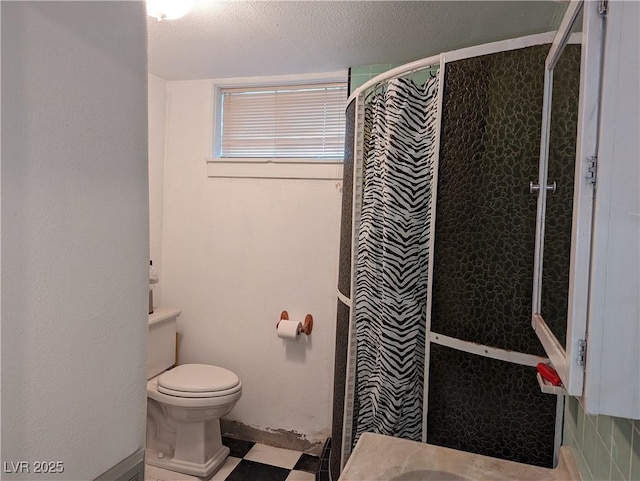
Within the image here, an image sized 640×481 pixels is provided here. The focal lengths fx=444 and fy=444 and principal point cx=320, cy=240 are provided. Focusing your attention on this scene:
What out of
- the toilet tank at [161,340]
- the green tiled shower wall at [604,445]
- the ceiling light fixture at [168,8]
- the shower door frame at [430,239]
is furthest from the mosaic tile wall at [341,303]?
the toilet tank at [161,340]

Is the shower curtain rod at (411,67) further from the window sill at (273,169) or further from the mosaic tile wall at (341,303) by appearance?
the window sill at (273,169)

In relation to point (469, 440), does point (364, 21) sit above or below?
above

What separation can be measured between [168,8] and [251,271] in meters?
1.48

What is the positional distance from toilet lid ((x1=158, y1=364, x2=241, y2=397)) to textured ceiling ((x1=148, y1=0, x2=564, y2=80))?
1737 mm

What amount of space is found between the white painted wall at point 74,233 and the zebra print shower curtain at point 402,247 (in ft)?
3.14

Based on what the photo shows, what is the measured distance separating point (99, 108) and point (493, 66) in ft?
3.66

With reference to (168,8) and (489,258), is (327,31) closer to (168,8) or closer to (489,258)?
(168,8)

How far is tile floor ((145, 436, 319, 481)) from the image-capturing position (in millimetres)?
2348

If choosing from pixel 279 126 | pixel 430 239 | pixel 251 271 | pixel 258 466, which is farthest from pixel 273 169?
pixel 258 466

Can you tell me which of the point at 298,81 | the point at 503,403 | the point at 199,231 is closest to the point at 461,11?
the point at 298,81

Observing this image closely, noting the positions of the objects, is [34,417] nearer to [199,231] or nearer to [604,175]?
[604,175]

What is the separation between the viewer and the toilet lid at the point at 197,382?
2.29 metres

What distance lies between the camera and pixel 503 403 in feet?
4.48

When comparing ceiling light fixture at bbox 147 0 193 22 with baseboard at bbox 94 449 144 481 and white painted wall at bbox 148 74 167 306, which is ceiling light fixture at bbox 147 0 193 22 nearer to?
white painted wall at bbox 148 74 167 306
